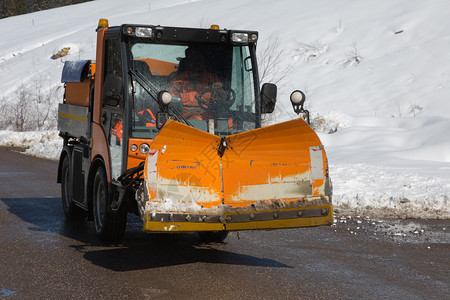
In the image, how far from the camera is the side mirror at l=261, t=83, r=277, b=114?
8.02 metres

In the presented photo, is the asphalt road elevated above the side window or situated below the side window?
below

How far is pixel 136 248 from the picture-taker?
7.94 meters

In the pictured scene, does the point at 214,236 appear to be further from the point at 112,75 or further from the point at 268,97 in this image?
the point at 112,75

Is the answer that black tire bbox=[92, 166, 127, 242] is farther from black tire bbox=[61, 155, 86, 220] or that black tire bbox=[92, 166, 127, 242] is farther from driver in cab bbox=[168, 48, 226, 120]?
black tire bbox=[61, 155, 86, 220]

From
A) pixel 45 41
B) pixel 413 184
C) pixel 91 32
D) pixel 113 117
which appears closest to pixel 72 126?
pixel 113 117

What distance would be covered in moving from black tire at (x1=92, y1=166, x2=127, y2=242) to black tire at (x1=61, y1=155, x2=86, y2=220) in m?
1.46

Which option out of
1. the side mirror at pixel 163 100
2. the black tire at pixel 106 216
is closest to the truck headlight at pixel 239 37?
the side mirror at pixel 163 100

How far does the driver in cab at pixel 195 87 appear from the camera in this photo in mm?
7676

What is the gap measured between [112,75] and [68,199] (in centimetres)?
317

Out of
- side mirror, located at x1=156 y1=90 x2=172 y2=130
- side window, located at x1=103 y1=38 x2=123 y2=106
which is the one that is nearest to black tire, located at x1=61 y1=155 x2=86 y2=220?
side window, located at x1=103 y1=38 x2=123 y2=106

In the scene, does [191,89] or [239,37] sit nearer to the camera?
[191,89]

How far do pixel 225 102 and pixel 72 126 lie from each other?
8.92 ft

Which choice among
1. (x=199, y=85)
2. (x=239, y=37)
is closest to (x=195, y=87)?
(x=199, y=85)

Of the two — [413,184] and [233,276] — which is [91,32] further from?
[233,276]
